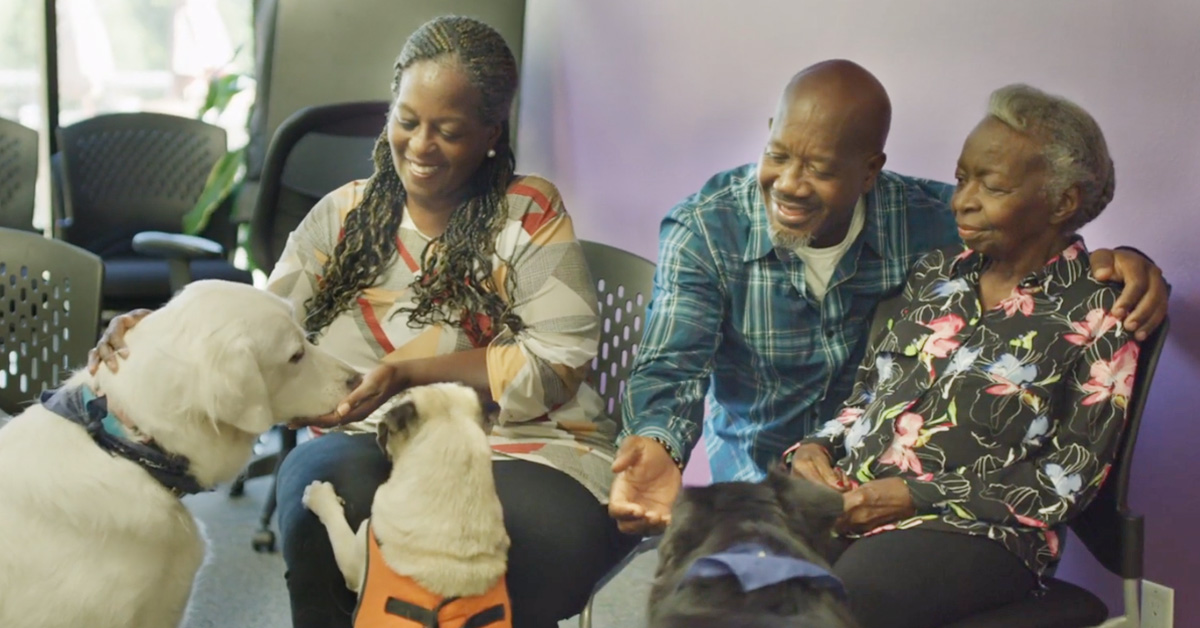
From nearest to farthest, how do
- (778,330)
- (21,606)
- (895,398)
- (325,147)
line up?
(21,606) < (895,398) < (778,330) < (325,147)

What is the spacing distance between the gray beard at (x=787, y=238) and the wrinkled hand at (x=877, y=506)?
1.47ft

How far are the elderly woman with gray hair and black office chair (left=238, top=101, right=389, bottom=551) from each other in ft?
5.55

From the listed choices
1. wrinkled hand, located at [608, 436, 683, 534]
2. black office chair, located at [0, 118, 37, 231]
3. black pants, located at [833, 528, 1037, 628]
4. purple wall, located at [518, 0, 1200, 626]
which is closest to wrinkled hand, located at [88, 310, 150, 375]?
wrinkled hand, located at [608, 436, 683, 534]

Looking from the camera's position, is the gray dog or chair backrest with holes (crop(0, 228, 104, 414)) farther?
chair backrest with holes (crop(0, 228, 104, 414))

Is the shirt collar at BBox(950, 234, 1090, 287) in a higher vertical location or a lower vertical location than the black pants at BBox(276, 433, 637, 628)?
higher

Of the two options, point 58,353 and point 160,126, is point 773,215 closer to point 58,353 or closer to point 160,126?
point 58,353

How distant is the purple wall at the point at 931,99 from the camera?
1.92 m

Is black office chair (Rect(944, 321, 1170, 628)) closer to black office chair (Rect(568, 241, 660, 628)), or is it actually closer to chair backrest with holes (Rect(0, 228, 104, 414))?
black office chair (Rect(568, 241, 660, 628))

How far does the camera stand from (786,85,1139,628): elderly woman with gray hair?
1.62 meters

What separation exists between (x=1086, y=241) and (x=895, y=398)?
57 centimetres

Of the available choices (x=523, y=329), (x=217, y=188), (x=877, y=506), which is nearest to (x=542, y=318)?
(x=523, y=329)

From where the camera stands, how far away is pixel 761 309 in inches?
78.0

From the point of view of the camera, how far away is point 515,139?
4.21 metres

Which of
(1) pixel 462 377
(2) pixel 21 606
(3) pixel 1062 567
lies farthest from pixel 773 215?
(2) pixel 21 606
